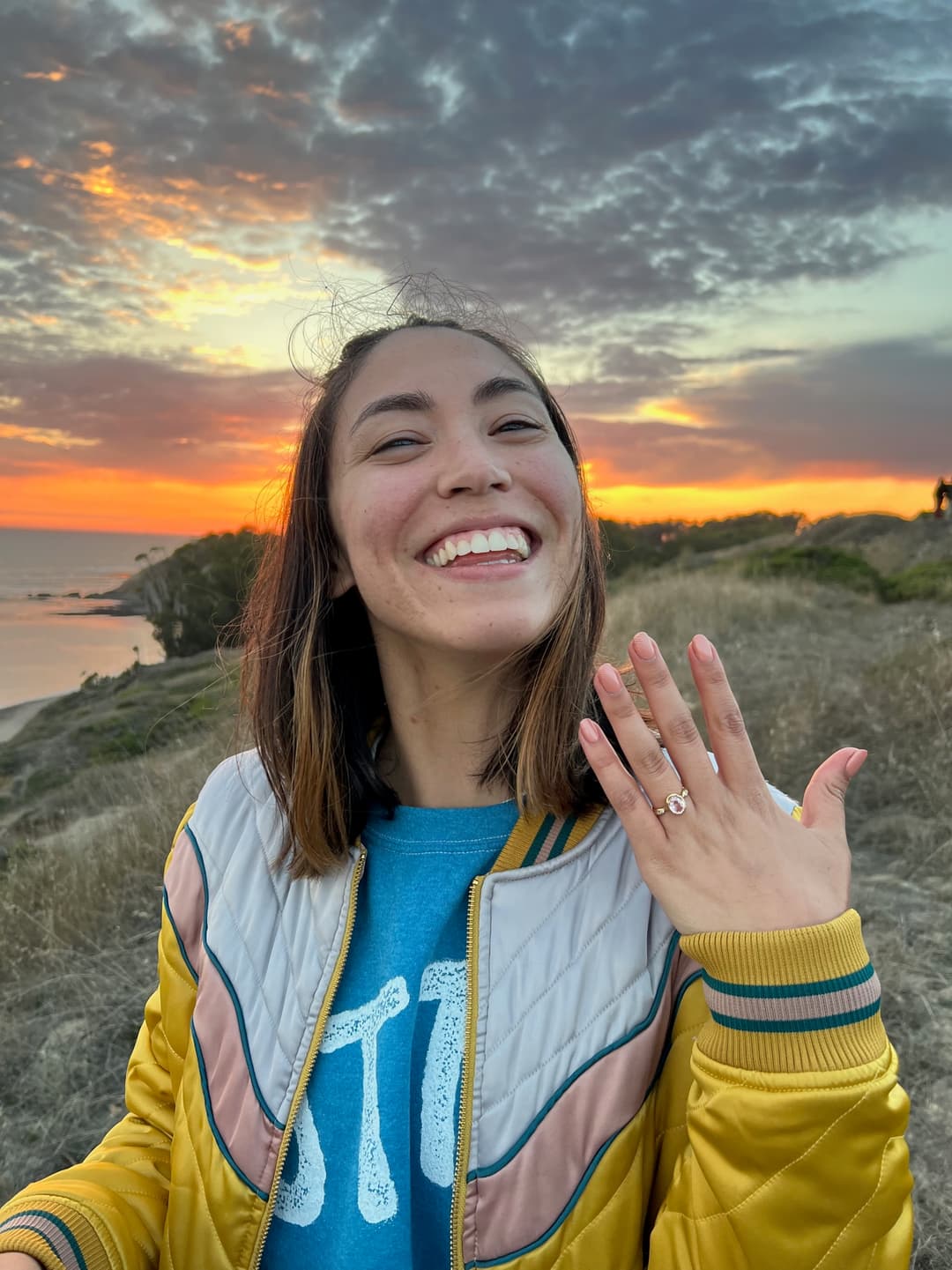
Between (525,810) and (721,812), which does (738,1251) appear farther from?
(525,810)

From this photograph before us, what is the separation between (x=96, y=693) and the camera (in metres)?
17.0

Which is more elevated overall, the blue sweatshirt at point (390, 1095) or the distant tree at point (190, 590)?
the distant tree at point (190, 590)

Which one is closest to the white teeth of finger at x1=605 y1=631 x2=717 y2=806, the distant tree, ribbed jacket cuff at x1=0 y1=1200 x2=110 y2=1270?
finger at x1=605 y1=631 x2=717 y2=806

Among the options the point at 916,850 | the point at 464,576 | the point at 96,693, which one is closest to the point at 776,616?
the point at 916,850

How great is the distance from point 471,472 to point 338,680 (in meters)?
0.64

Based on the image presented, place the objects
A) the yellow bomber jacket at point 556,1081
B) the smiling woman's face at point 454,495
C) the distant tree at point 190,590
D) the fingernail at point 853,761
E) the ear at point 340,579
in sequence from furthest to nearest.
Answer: the distant tree at point 190,590
the ear at point 340,579
the smiling woman's face at point 454,495
the fingernail at point 853,761
the yellow bomber jacket at point 556,1081

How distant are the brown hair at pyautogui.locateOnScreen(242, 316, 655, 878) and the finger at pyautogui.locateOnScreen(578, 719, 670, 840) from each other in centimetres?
28

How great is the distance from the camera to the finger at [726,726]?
3.95ft

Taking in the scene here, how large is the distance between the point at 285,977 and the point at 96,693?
1696 cm

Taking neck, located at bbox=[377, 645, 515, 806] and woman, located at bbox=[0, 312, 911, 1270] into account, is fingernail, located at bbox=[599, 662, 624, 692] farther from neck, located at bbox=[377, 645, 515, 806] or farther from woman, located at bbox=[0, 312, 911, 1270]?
neck, located at bbox=[377, 645, 515, 806]

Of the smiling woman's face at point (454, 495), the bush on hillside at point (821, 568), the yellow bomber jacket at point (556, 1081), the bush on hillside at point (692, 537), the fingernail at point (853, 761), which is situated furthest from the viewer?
the bush on hillside at point (692, 537)

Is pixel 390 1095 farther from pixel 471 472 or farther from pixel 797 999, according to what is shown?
pixel 471 472

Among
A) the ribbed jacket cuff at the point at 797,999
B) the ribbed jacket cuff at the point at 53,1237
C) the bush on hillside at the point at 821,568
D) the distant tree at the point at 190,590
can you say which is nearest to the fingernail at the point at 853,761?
the ribbed jacket cuff at the point at 797,999

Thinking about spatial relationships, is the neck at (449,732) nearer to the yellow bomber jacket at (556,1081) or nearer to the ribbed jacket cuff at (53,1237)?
the yellow bomber jacket at (556,1081)
